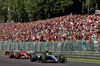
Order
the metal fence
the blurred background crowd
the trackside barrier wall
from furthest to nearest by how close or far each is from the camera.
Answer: the blurred background crowd → the metal fence → the trackside barrier wall

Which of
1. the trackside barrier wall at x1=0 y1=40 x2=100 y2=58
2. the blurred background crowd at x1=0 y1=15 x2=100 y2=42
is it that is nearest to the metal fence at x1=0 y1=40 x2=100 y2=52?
the trackside barrier wall at x1=0 y1=40 x2=100 y2=58

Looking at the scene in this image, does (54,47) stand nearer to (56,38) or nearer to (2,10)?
(56,38)

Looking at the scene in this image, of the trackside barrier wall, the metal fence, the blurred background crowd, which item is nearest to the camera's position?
the trackside barrier wall

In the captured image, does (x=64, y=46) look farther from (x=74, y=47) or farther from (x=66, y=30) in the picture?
(x=66, y=30)

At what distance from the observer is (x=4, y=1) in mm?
78312

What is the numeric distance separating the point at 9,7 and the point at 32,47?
1716 inches

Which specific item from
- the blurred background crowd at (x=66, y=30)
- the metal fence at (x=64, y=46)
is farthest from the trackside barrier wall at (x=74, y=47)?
the blurred background crowd at (x=66, y=30)

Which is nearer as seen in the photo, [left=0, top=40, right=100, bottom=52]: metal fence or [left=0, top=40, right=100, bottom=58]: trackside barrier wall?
[left=0, top=40, right=100, bottom=58]: trackside barrier wall

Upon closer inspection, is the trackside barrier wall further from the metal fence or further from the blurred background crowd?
the blurred background crowd

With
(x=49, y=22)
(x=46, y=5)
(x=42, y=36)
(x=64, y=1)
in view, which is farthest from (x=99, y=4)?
(x=42, y=36)

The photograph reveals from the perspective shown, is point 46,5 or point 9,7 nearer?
point 46,5

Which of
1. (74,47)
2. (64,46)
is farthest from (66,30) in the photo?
(74,47)

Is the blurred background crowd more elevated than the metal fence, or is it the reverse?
the blurred background crowd

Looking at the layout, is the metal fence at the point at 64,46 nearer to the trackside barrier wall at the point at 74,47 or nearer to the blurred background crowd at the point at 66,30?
the trackside barrier wall at the point at 74,47
